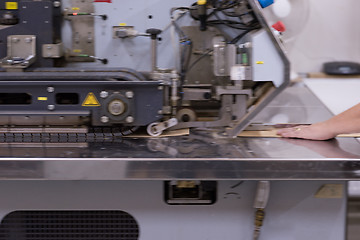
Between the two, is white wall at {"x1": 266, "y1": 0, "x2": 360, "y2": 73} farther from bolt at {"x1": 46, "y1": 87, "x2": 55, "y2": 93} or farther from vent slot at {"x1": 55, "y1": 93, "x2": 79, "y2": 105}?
bolt at {"x1": 46, "y1": 87, "x2": 55, "y2": 93}

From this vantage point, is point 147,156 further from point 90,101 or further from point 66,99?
point 66,99

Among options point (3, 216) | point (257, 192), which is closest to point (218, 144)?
point (257, 192)

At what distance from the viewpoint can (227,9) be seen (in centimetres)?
173

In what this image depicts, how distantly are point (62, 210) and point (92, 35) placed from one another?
86 centimetres

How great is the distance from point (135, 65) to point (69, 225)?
82 centimetres

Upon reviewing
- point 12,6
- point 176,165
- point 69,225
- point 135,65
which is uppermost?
point 12,6

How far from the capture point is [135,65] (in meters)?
1.86

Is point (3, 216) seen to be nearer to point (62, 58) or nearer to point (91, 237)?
point (91, 237)

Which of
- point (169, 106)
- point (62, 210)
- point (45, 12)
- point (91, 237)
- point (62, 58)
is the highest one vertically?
point (45, 12)

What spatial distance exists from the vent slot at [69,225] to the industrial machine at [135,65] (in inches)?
12.4

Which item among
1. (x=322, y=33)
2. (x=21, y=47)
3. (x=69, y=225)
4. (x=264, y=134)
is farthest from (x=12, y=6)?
(x=322, y=33)

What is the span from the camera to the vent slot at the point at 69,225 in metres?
1.39

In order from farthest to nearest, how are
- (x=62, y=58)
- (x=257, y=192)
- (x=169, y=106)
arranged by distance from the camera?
(x=62, y=58) < (x=169, y=106) < (x=257, y=192)

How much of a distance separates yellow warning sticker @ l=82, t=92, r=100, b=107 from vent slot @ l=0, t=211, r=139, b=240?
1.30 feet
